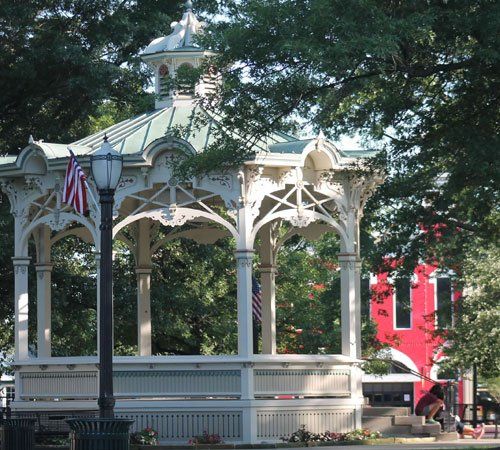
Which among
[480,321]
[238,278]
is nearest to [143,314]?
[238,278]

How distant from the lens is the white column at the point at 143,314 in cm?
3231

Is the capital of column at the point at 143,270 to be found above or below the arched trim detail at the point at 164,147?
below

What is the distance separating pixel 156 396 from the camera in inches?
1109

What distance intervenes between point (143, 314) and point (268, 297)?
2.74 meters

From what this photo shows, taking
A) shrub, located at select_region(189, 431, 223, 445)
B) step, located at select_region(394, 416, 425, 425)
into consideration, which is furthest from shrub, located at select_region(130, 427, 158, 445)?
step, located at select_region(394, 416, 425, 425)

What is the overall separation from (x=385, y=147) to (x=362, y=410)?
5599 millimetres

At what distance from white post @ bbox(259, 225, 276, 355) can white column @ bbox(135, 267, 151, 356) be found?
250 cm

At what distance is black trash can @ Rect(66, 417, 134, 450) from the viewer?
697 inches

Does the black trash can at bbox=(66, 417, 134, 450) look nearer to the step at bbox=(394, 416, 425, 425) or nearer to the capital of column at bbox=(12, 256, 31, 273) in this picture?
the capital of column at bbox=(12, 256, 31, 273)

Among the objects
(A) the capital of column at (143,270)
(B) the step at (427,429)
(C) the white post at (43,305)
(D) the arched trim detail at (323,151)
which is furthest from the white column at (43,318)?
(B) the step at (427,429)

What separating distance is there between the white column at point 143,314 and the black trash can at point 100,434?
14.1 meters

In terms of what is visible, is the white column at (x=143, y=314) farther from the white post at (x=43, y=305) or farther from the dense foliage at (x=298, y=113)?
the dense foliage at (x=298, y=113)

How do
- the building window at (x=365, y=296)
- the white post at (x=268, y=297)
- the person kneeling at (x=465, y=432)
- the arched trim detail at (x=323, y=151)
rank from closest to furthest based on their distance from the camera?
the arched trim detail at (x=323, y=151)
the white post at (x=268, y=297)
the person kneeling at (x=465, y=432)
the building window at (x=365, y=296)

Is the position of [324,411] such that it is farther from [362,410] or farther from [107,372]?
[107,372]
